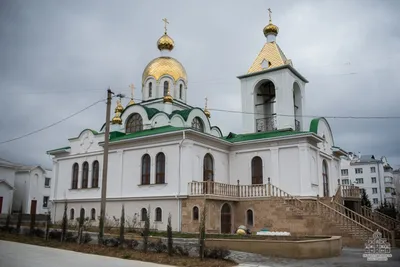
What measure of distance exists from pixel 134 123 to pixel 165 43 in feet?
24.8

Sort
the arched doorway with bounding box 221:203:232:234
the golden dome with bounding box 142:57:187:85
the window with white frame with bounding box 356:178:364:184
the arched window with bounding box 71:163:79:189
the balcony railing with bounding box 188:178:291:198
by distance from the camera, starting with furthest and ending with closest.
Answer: the window with white frame with bounding box 356:178:364:184 → the golden dome with bounding box 142:57:187:85 → the arched window with bounding box 71:163:79:189 → the arched doorway with bounding box 221:203:232:234 → the balcony railing with bounding box 188:178:291:198

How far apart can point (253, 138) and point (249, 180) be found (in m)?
2.65

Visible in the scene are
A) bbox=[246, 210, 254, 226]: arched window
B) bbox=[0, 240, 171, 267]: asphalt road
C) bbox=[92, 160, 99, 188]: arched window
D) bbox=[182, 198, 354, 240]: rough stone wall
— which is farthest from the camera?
bbox=[92, 160, 99, 188]: arched window

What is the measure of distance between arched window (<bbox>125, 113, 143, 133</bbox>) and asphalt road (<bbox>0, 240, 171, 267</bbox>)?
13515 mm

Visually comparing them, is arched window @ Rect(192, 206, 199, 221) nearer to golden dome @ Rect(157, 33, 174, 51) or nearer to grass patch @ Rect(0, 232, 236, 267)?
grass patch @ Rect(0, 232, 236, 267)

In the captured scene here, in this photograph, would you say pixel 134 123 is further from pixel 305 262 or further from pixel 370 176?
pixel 370 176

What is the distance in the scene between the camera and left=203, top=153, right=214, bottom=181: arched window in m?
24.3

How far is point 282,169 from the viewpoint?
78.1ft

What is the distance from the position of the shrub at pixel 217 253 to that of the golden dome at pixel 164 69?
18.7m

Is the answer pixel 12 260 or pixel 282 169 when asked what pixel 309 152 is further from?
pixel 12 260

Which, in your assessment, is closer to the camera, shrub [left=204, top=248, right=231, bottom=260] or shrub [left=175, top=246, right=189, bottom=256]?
shrub [left=204, top=248, right=231, bottom=260]

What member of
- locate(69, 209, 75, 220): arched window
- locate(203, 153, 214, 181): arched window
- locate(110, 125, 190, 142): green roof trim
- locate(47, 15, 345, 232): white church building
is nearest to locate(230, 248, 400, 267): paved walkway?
locate(47, 15, 345, 232): white church building

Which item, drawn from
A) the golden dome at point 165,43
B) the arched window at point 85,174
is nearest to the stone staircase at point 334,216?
the arched window at point 85,174

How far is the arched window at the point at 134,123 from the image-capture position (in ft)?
90.1
